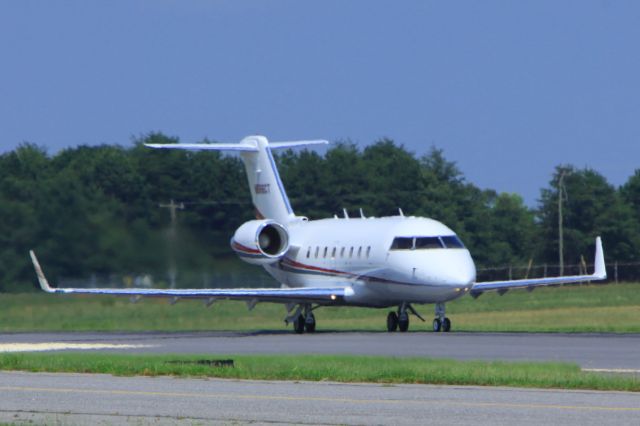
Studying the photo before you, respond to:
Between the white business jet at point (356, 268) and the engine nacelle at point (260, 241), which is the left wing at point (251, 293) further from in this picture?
the engine nacelle at point (260, 241)

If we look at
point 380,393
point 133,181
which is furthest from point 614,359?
point 133,181

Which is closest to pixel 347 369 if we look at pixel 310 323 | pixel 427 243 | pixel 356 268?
pixel 427 243

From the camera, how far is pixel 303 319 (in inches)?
1588

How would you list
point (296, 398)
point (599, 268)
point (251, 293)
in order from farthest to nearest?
point (599, 268)
point (251, 293)
point (296, 398)

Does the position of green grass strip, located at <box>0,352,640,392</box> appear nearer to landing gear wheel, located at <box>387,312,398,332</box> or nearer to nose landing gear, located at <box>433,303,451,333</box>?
nose landing gear, located at <box>433,303,451,333</box>

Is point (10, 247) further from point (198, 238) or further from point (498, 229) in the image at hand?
point (498, 229)

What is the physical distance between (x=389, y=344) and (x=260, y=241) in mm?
11786

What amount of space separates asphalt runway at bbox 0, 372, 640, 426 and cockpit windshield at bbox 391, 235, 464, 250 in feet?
58.4

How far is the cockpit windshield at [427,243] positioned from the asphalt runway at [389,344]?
7.69ft

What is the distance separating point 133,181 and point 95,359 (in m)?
26.9

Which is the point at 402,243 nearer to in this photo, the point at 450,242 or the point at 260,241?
the point at 450,242

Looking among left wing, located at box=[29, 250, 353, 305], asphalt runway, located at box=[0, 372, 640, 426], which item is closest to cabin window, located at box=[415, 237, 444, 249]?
left wing, located at box=[29, 250, 353, 305]

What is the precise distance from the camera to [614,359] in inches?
987

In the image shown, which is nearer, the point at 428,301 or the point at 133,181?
the point at 428,301
